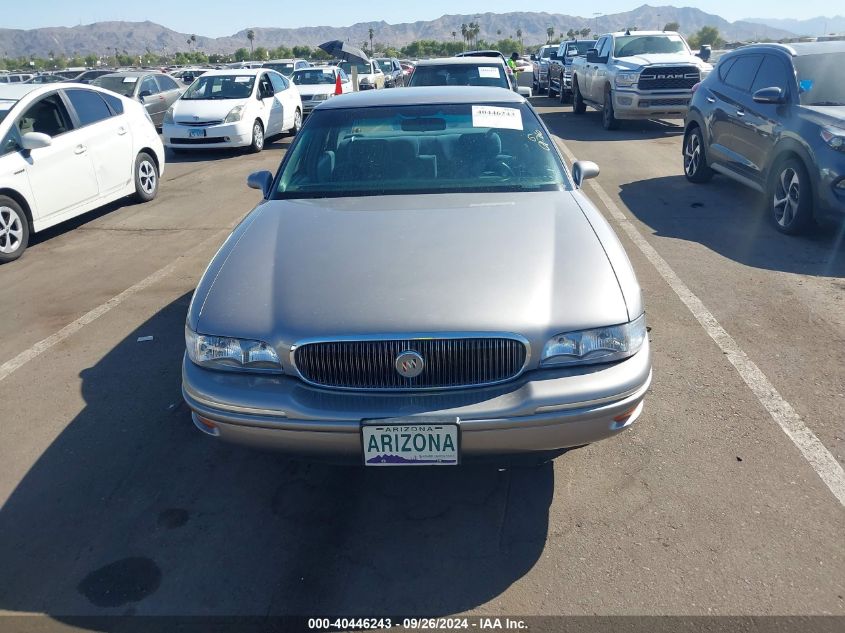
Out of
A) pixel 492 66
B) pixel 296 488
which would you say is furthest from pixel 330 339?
pixel 492 66

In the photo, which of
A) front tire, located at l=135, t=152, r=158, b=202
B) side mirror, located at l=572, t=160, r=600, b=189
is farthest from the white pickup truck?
side mirror, located at l=572, t=160, r=600, b=189

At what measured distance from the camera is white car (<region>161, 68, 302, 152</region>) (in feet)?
46.3

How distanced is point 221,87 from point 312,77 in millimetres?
6223

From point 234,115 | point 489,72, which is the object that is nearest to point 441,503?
point 489,72

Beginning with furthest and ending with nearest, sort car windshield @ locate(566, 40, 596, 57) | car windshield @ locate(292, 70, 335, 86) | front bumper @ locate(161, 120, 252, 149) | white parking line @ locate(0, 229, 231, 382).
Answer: car windshield @ locate(566, 40, 596, 57), car windshield @ locate(292, 70, 335, 86), front bumper @ locate(161, 120, 252, 149), white parking line @ locate(0, 229, 231, 382)

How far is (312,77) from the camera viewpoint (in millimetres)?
20875

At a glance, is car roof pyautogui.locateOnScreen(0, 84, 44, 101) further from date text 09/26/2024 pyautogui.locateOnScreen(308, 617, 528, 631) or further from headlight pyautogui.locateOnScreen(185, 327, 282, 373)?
date text 09/26/2024 pyautogui.locateOnScreen(308, 617, 528, 631)

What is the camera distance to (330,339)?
2.95 metres

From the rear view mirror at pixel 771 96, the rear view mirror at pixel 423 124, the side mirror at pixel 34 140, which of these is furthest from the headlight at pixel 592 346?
the side mirror at pixel 34 140

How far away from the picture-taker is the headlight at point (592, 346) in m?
3.01

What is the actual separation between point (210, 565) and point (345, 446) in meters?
0.78

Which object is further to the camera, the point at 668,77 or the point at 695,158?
the point at 668,77

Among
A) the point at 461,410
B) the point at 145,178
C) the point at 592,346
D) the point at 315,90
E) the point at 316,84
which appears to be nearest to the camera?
the point at 461,410

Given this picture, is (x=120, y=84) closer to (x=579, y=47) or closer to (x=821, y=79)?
(x=821, y=79)
